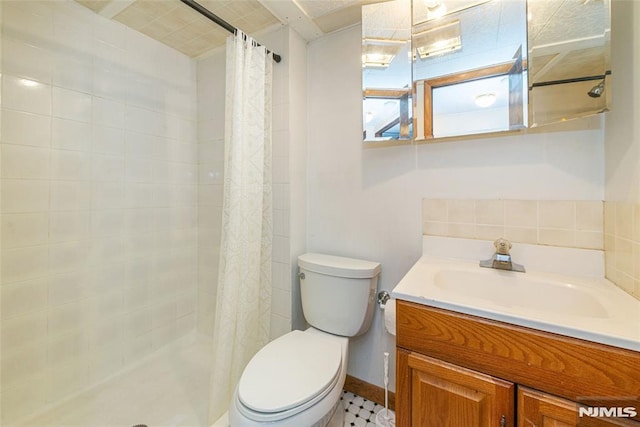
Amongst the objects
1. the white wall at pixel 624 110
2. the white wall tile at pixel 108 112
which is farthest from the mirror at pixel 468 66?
→ the white wall tile at pixel 108 112

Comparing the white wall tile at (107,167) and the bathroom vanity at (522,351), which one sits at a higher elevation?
the white wall tile at (107,167)

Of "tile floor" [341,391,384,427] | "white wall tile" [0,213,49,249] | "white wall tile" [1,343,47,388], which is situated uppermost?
"white wall tile" [0,213,49,249]

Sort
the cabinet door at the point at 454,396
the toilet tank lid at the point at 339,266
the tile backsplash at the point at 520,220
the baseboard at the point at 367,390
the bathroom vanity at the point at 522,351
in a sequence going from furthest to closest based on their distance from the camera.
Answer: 1. the baseboard at the point at 367,390
2. the toilet tank lid at the point at 339,266
3. the tile backsplash at the point at 520,220
4. the cabinet door at the point at 454,396
5. the bathroom vanity at the point at 522,351

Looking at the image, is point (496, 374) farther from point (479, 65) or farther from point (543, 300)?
point (479, 65)

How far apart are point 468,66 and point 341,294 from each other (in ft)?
3.80

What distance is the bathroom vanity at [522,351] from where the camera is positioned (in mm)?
600

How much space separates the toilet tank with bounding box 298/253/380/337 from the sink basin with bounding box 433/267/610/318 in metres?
0.36

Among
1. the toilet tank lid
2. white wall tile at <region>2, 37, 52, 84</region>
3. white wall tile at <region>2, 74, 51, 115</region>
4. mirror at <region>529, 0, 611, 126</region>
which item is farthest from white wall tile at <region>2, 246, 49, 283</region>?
mirror at <region>529, 0, 611, 126</region>

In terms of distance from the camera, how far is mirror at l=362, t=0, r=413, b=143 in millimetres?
1229

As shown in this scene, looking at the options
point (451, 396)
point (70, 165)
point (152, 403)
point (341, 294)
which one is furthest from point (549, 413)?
point (70, 165)

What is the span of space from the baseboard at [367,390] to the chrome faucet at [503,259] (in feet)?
2.90

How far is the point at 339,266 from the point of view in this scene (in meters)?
1.28

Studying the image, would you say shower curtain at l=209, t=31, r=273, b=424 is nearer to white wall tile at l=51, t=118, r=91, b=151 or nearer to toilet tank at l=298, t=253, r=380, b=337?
toilet tank at l=298, t=253, r=380, b=337

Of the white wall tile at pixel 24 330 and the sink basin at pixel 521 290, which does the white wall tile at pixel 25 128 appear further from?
the sink basin at pixel 521 290
